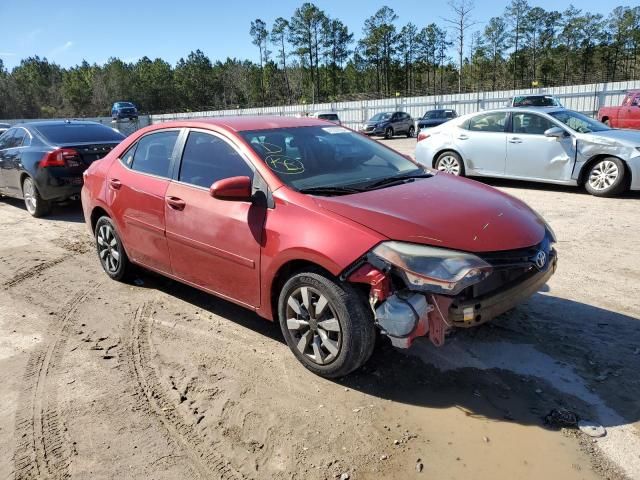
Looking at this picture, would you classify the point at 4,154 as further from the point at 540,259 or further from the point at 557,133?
the point at 557,133

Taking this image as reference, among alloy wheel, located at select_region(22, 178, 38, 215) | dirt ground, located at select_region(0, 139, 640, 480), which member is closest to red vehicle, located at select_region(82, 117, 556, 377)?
dirt ground, located at select_region(0, 139, 640, 480)

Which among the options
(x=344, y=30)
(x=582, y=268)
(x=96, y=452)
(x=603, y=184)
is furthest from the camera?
(x=344, y=30)

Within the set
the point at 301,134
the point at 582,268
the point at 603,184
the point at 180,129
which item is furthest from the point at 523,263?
the point at 603,184

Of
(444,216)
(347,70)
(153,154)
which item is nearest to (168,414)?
(444,216)

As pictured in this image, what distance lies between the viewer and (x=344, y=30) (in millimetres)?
80188

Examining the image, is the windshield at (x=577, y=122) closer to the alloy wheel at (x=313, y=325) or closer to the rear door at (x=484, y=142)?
the rear door at (x=484, y=142)

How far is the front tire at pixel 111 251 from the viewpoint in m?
5.19

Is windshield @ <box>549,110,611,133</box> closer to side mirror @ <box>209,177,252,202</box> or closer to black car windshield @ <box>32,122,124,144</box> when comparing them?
side mirror @ <box>209,177,252,202</box>

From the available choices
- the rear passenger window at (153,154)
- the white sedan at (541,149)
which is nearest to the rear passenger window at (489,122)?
the white sedan at (541,149)

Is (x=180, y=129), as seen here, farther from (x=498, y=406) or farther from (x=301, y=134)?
(x=498, y=406)

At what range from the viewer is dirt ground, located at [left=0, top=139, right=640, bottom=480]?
262 cm

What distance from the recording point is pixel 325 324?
10.5ft

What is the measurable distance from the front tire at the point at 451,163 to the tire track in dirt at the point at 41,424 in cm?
797

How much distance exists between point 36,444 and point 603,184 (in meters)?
8.66
